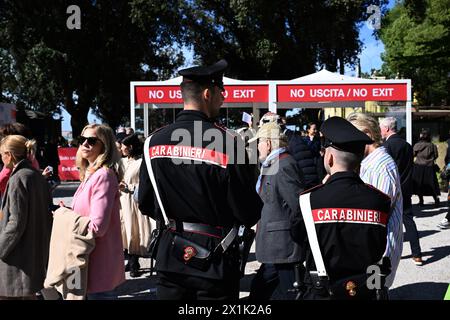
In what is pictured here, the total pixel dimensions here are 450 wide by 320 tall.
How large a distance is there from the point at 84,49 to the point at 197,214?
27744mm

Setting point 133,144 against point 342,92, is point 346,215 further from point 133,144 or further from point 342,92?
point 342,92

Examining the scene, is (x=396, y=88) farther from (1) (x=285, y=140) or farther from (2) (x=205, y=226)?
(2) (x=205, y=226)

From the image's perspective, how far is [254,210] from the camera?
2.81 meters

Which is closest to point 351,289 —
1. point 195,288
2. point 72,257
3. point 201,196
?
point 195,288

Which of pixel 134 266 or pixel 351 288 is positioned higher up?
pixel 351 288

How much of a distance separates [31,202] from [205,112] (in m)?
1.87

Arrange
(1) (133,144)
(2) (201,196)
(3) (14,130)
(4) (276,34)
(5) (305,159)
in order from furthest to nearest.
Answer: (4) (276,34) → (1) (133,144) → (5) (305,159) → (3) (14,130) → (2) (201,196)

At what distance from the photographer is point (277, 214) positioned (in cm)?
457

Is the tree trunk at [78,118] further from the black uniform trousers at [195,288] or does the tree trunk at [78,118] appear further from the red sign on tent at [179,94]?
the black uniform trousers at [195,288]

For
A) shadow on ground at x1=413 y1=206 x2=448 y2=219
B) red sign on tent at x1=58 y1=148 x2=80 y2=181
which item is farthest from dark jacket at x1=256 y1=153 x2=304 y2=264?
red sign on tent at x1=58 y1=148 x2=80 y2=181

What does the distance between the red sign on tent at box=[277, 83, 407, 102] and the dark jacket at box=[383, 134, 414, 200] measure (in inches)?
193

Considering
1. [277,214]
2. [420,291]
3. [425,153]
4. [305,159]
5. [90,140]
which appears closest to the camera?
[90,140]

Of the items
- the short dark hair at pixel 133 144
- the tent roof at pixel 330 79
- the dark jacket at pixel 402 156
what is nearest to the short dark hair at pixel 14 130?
the short dark hair at pixel 133 144
